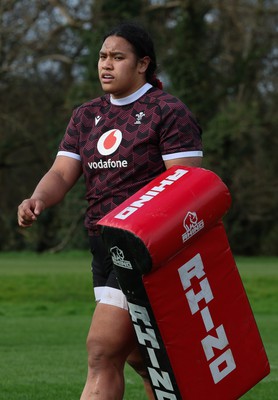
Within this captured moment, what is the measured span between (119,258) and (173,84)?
35.1 m

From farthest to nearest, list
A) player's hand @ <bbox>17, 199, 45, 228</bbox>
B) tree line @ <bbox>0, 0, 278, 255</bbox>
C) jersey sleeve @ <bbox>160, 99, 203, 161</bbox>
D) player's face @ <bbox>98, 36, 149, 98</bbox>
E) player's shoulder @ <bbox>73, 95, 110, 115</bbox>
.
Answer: tree line @ <bbox>0, 0, 278, 255</bbox> < player's shoulder @ <bbox>73, 95, 110, 115</bbox> < player's face @ <bbox>98, 36, 149, 98</bbox> < jersey sleeve @ <bbox>160, 99, 203, 161</bbox> < player's hand @ <bbox>17, 199, 45, 228</bbox>

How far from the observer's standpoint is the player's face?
17.1ft

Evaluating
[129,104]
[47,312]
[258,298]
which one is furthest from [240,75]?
[129,104]

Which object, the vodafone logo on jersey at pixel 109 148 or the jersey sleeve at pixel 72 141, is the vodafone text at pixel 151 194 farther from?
the jersey sleeve at pixel 72 141

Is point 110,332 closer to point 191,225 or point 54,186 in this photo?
point 191,225

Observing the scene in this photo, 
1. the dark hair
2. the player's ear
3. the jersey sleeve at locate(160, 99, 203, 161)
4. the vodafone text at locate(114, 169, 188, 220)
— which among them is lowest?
the vodafone text at locate(114, 169, 188, 220)

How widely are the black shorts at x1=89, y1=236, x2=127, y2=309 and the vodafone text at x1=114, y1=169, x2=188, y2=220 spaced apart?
397 millimetres

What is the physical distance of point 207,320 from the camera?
16.2 feet

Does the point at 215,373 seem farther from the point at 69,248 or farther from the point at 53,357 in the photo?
the point at 69,248

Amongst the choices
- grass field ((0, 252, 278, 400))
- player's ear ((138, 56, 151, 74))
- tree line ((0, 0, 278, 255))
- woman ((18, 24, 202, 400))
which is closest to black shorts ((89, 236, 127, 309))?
woman ((18, 24, 202, 400))

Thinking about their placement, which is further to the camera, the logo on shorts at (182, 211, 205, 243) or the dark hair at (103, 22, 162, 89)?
the dark hair at (103, 22, 162, 89)

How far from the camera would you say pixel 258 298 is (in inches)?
805

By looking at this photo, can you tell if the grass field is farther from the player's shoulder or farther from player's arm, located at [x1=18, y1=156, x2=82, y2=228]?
the player's shoulder

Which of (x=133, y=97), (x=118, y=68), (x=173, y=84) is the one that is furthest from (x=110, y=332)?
(x=173, y=84)
